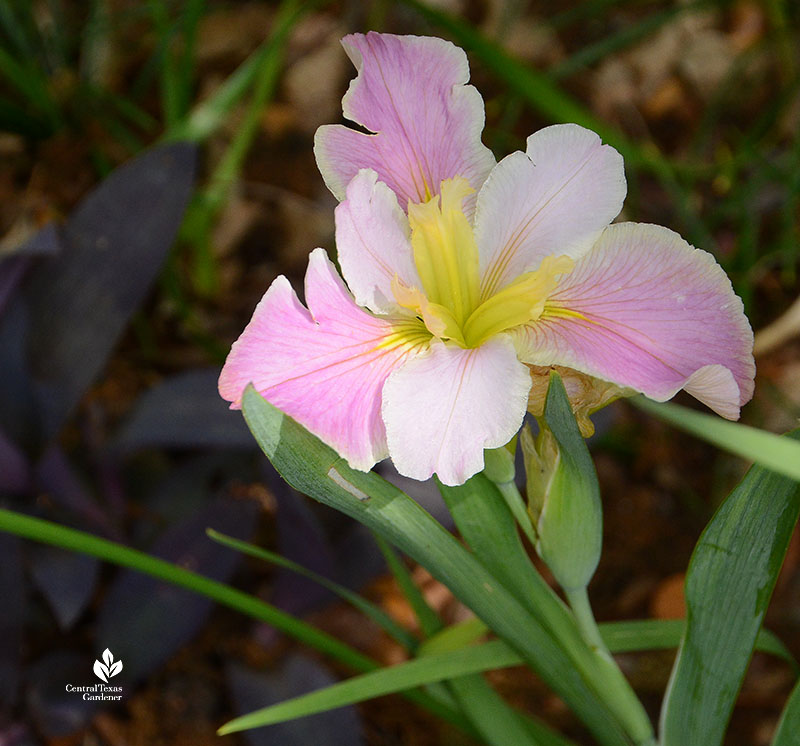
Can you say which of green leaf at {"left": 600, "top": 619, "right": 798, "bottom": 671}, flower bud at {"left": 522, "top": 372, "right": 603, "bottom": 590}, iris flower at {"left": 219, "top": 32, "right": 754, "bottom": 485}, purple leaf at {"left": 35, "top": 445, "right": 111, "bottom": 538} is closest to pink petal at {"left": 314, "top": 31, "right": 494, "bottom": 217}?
iris flower at {"left": 219, "top": 32, "right": 754, "bottom": 485}

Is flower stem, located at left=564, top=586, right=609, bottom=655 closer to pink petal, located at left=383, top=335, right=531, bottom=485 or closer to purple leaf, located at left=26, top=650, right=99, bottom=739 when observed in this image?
pink petal, located at left=383, top=335, right=531, bottom=485

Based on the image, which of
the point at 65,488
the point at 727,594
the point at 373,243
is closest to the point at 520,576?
the point at 727,594

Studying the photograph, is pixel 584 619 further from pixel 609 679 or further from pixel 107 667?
pixel 107 667

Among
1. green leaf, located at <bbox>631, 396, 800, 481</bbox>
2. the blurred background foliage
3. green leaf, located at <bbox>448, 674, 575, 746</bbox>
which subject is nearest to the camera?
green leaf, located at <bbox>631, 396, 800, 481</bbox>

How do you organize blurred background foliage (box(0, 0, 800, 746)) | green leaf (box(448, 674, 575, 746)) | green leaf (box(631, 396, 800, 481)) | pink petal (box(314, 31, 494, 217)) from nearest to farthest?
green leaf (box(631, 396, 800, 481))
pink petal (box(314, 31, 494, 217))
green leaf (box(448, 674, 575, 746))
blurred background foliage (box(0, 0, 800, 746))

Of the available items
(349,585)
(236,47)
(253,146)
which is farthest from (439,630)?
(236,47)

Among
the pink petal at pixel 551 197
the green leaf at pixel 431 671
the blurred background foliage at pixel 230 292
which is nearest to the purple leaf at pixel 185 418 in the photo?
the blurred background foliage at pixel 230 292
